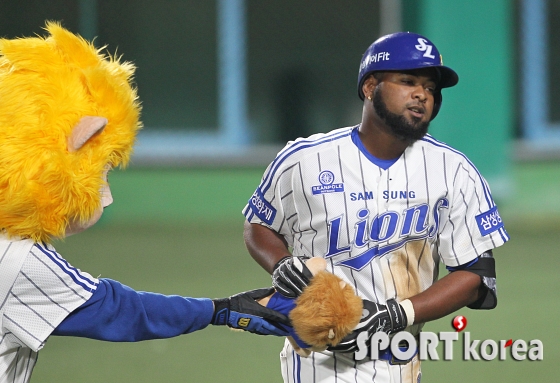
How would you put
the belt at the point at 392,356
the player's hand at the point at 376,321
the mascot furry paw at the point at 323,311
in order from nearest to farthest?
the mascot furry paw at the point at 323,311 < the player's hand at the point at 376,321 < the belt at the point at 392,356

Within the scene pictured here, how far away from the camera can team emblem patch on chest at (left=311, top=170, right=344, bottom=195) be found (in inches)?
137

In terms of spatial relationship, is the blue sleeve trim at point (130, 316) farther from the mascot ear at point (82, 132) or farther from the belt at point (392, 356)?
the belt at point (392, 356)

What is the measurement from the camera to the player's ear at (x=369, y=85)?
364 cm

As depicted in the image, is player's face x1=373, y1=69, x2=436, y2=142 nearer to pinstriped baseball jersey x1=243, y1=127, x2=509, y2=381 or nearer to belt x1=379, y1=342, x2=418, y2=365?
pinstriped baseball jersey x1=243, y1=127, x2=509, y2=381

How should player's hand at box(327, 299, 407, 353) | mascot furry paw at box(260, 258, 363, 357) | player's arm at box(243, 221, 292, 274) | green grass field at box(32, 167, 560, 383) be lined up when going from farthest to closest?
1. green grass field at box(32, 167, 560, 383)
2. player's arm at box(243, 221, 292, 274)
3. player's hand at box(327, 299, 407, 353)
4. mascot furry paw at box(260, 258, 363, 357)

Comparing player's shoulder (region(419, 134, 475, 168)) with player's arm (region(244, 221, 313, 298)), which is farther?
player's shoulder (region(419, 134, 475, 168))

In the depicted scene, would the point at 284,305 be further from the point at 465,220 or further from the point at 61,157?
the point at 61,157

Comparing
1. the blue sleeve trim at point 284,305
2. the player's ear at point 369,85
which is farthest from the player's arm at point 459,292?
the player's ear at point 369,85

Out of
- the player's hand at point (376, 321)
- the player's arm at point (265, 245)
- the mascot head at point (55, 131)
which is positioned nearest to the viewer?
the mascot head at point (55, 131)

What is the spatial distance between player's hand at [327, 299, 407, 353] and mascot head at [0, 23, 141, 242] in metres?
1.12

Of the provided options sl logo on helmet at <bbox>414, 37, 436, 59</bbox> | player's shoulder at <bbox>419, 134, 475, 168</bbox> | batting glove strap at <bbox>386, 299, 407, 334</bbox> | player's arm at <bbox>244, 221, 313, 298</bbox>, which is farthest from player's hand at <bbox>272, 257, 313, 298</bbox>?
sl logo on helmet at <bbox>414, 37, 436, 59</bbox>

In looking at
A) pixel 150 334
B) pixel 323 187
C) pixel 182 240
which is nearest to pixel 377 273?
pixel 323 187

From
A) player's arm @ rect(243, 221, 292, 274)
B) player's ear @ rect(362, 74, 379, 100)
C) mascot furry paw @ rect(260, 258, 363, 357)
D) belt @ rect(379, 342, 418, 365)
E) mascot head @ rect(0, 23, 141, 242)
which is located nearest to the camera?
mascot head @ rect(0, 23, 141, 242)

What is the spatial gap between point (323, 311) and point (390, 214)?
654 mm
